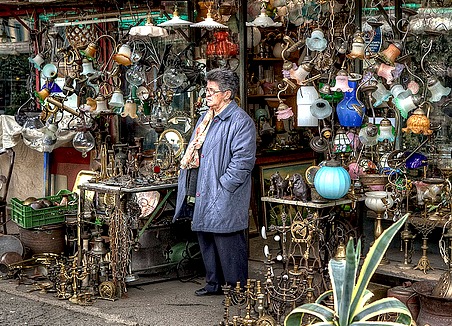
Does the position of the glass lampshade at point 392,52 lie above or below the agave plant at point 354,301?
→ above

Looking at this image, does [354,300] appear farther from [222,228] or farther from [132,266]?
[132,266]

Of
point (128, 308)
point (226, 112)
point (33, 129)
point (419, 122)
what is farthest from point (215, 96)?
point (33, 129)

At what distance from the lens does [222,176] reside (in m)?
7.16

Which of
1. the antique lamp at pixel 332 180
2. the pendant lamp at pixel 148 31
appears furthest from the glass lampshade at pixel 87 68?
the antique lamp at pixel 332 180

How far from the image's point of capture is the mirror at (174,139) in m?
8.30

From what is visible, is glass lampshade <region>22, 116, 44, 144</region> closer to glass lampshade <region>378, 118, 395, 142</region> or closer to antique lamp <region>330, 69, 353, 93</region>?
antique lamp <region>330, 69, 353, 93</region>

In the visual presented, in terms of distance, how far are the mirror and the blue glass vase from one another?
1837 millimetres

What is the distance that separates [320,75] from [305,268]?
1.56 meters

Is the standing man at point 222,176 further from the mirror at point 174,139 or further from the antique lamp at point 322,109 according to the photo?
the mirror at point 174,139

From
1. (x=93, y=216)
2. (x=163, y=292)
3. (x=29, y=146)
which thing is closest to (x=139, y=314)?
(x=163, y=292)

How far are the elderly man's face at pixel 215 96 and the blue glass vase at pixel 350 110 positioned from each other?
3.13 ft

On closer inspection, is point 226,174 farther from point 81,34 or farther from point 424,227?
point 81,34

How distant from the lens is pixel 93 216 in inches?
318

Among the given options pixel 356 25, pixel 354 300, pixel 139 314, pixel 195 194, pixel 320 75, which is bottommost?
pixel 139 314
